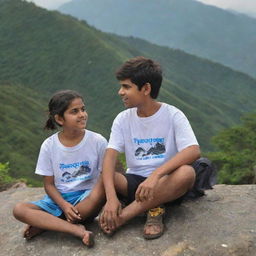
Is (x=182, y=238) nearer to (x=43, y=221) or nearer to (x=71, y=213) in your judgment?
(x=71, y=213)

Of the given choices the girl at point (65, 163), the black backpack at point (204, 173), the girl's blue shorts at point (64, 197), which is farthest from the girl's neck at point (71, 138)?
the black backpack at point (204, 173)

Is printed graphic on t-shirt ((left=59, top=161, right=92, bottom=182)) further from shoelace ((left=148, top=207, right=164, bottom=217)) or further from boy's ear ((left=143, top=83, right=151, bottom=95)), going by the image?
boy's ear ((left=143, top=83, right=151, bottom=95))

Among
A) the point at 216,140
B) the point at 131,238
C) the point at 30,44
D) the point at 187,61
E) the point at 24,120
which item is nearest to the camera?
the point at 131,238

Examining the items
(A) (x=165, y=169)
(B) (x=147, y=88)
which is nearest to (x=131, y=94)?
(B) (x=147, y=88)

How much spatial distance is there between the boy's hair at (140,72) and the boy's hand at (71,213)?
4.23 ft

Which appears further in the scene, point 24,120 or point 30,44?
point 30,44

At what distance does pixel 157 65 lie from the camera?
3.94m

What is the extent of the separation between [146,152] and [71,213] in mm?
914

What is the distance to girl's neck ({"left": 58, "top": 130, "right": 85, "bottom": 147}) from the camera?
13.7 ft

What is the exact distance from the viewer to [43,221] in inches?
153

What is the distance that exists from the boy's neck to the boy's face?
8cm

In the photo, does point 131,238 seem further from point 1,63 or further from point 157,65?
point 1,63

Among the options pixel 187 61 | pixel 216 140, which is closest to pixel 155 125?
pixel 216 140

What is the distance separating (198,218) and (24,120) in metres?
46.3
